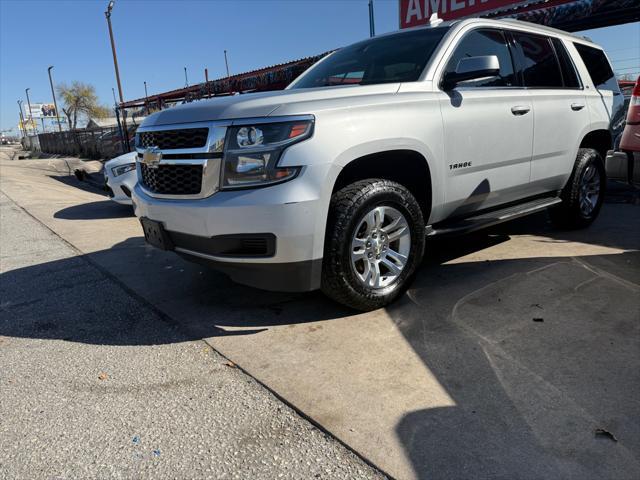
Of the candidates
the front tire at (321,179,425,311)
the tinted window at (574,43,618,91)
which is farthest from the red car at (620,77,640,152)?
the front tire at (321,179,425,311)

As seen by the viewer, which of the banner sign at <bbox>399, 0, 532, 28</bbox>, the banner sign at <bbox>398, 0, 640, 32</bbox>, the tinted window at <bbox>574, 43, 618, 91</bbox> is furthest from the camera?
the banner sign at <bbox>399, 0, 532, 28</bbox>

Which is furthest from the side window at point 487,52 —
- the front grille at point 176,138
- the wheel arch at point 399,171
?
the front grille at point 176,138

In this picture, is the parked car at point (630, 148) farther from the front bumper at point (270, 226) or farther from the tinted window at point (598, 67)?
the front bumper at point (270, 226)

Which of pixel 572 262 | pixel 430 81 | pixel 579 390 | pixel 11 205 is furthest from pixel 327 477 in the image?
pixel 11 205

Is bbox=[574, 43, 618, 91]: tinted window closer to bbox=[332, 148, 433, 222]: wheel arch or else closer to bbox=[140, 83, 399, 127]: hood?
bbox=[332, 148, 433, 222]: wheel arch

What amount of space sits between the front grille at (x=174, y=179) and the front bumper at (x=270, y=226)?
3.4 inches

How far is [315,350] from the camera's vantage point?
2.85m

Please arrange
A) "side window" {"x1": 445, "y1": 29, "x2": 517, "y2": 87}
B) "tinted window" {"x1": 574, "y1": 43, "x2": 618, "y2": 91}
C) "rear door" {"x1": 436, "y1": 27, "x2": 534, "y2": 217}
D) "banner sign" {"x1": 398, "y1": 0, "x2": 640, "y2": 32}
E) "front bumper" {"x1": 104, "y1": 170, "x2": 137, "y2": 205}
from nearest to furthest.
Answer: "rear door" {"x1": 436, "y1": 27, "x2": 534, "y2": 217} < "side window" {"x1": 445, "y1": 29, "x2": 517, "y2": 87} < "tinted window" {"x1": 574, "y1": 43, "x2": 618, "y2": 91} < "front bumper" {"x1": 104, "y1": 170, "x2": 137, "y2": 205} < "banner sign" {"x1": 398, "y1": 0, "x2": 640, "y2": 32}

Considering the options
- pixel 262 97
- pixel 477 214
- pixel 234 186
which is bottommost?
pixel 477 214

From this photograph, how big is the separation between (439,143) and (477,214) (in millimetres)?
913

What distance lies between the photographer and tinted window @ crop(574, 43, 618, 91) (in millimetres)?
5035

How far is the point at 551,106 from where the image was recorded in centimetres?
432

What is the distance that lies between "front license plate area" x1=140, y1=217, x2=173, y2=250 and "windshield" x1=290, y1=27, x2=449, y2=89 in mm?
1702

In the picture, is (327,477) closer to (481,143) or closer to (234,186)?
(234,186)
